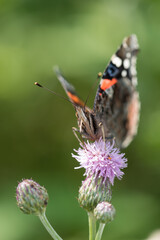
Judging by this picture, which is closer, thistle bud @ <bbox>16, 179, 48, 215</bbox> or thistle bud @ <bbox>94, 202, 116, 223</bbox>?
thistle bud @ <bbox>94, 202, 116, 223</bbox>

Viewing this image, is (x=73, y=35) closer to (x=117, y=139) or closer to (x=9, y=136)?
(x=9, y=136)

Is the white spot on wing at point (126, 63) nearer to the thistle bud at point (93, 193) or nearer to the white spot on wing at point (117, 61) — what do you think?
the white spot on wing at point (117, 61)

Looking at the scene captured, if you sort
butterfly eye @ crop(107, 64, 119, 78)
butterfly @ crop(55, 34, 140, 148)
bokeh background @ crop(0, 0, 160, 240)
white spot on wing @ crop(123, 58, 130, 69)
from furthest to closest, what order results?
bokeh background @ crop(0, 0, 160, 240) → white spot on wing @ crop(123, 58, 130, 69) → butterfly eye @ crop(107, 64, 119, 78) → butterfly @ crop(55, 34, 140, 148)

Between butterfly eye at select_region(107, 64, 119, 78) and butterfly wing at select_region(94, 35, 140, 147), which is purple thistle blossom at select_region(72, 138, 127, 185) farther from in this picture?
butterfly eye at select_region(107, 64, 119, 78)

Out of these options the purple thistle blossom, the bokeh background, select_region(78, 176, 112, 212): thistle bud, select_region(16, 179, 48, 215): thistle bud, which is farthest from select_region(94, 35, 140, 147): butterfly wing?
the bokeh background

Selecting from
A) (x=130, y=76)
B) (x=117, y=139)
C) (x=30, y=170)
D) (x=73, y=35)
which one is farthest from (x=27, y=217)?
(x=73, y=35)

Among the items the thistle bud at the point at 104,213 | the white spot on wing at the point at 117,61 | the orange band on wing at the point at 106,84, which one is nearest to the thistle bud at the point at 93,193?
the thistle bud at the point at 104,213
